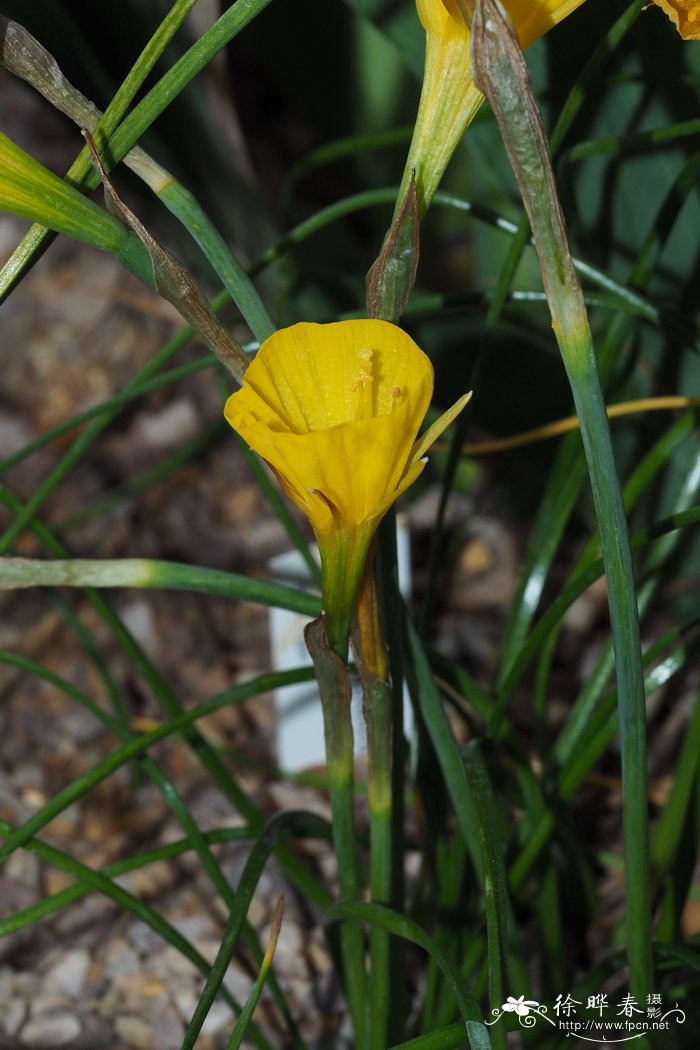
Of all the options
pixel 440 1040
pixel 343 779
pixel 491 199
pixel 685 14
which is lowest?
pixel 440 1040

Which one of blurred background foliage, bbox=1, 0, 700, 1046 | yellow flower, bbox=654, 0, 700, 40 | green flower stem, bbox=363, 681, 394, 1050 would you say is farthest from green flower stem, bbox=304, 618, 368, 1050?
yellow flower, bbox=654, 0, 700, 40

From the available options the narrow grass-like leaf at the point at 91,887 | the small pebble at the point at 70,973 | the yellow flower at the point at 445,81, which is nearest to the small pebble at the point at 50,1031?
the small pebble at the point at 70,973

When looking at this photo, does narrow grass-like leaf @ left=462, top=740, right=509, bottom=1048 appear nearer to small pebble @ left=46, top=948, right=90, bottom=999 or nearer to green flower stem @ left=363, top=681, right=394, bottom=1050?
green flower stem @ left=363, top=681, right=394, bottom=1050

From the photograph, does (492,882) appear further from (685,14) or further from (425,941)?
(685,14)

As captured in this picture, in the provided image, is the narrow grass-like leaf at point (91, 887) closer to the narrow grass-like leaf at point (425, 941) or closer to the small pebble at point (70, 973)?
the narrow grass-like leaf at point (425, 941)

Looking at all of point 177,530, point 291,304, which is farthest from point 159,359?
point 177,530

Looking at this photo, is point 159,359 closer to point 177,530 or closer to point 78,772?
point 78,772

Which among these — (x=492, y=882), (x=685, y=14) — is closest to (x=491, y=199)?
(x=685, y=14)
